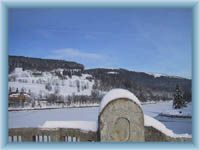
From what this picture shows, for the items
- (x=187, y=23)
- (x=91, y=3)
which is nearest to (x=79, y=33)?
(x=91, y=3)

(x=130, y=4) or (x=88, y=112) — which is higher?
(x=130, y=4)

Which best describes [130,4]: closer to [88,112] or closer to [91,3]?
[91,3]

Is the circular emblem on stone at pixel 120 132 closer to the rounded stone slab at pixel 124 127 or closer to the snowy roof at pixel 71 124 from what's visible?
the rounded stone slab at pixel 124 127

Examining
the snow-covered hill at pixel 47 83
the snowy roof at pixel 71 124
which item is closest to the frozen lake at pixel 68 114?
the snowy roof at pixel 71 124

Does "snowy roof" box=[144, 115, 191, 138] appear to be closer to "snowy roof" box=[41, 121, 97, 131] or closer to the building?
the building

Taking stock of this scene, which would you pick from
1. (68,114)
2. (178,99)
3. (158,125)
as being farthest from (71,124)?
(178,99)

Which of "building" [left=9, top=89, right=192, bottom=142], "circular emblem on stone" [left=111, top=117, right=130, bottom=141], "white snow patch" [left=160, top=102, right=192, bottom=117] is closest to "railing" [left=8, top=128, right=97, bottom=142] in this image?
"building" [left=9, top=89, right=192, bottom=142]

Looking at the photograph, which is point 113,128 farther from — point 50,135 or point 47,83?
point 47,83
